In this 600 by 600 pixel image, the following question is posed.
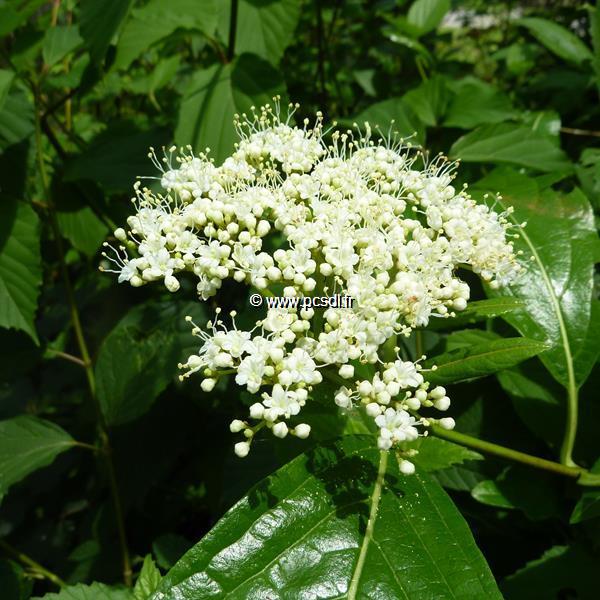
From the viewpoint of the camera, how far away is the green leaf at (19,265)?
1.75 metres

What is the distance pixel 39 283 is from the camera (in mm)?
1783

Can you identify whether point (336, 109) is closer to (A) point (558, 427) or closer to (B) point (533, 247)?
(B) point (533, 247)

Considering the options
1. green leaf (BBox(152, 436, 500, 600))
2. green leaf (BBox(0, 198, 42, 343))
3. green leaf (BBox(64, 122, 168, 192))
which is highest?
green leaf (BBox(64, 122, 168, 192))

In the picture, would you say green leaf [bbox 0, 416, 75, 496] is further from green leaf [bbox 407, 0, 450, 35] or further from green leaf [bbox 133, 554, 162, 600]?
green leaf [bbox 407, 0, 450, 35]

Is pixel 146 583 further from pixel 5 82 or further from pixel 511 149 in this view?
pixel 511 149

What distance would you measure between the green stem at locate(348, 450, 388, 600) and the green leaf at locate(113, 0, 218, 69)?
1.40m

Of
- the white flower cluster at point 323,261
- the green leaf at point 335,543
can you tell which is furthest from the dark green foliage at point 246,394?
the white flower cluster at point 323,261

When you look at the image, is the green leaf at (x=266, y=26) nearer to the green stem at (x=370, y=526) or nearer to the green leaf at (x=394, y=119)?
the green leaf at (x=394, y=119)

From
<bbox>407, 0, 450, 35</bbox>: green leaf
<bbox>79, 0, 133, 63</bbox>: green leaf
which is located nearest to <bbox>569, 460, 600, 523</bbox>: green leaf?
<bbox>79, 0, 133, 63</bbox>: green leaf

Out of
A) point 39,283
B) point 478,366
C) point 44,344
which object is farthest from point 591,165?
point 44,344

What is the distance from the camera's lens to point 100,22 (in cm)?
150

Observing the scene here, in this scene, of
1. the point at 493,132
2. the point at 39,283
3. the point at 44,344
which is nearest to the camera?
the point at 39,283

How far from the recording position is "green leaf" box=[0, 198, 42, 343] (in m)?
1.75

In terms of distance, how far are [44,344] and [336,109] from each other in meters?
1.98
